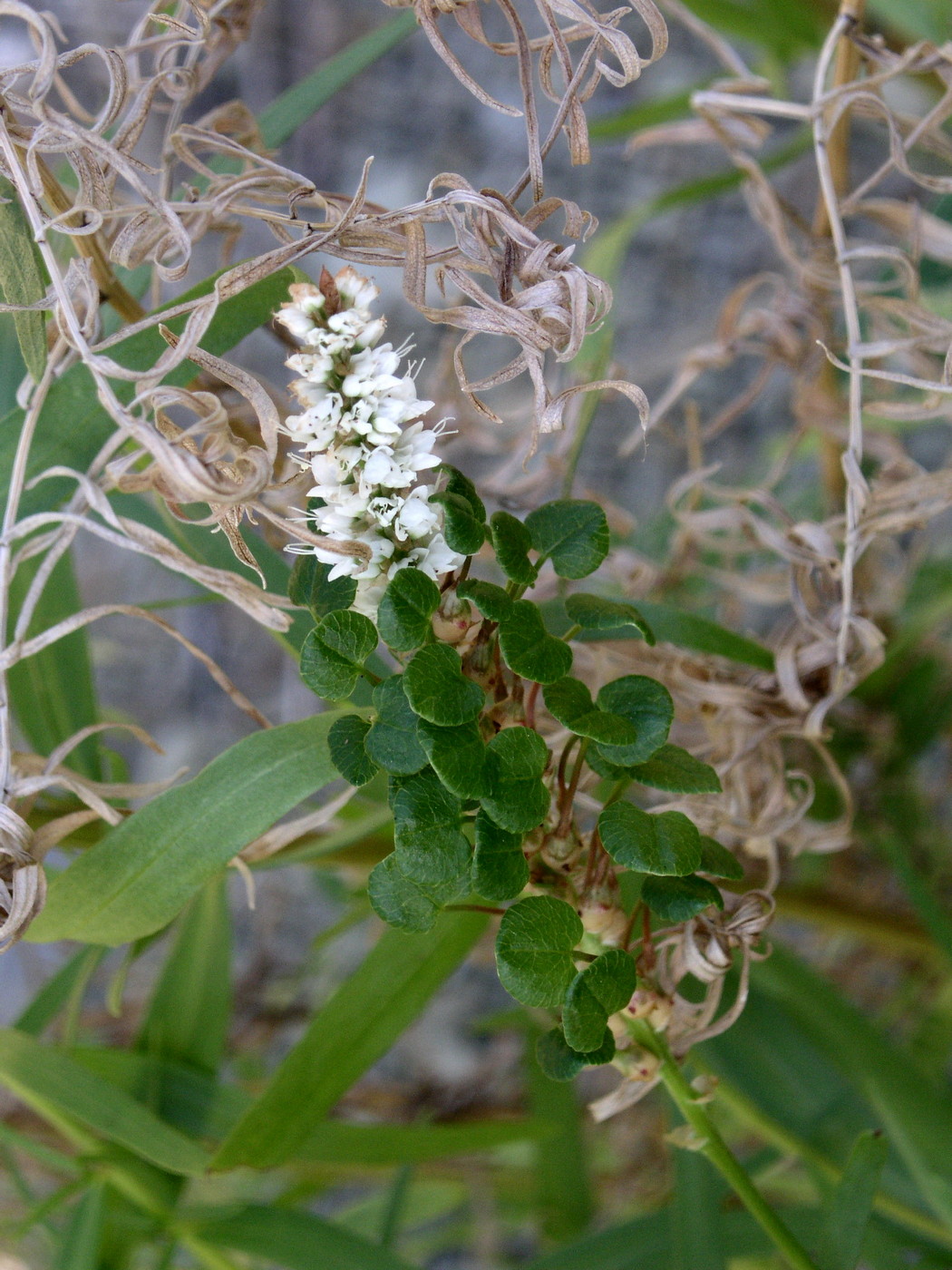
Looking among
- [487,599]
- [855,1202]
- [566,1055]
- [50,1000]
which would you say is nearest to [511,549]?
[487,599]

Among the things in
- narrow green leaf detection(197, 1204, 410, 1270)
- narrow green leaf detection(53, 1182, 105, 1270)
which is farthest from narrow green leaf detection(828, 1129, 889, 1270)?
narrow green leaf detection(53, 1182, 105, 1270)

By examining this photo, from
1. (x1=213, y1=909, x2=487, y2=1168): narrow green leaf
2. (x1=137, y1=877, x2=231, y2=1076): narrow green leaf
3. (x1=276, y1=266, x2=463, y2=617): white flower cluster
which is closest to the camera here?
(x1=276, y1=266, x2=463, y2=617): white flower cluster

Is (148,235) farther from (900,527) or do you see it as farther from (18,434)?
(900,527)

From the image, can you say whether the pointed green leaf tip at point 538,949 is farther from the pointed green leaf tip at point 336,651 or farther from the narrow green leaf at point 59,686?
the narrow green leaf at point 59,686

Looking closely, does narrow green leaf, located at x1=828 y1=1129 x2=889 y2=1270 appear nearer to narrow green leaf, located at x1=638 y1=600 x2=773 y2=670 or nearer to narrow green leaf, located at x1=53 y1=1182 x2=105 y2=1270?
narrow green leaf, located at x1=638 y1=600 x2=773 y2=670

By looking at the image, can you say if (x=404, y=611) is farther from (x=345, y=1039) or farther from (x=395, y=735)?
(x=345, y=1039)

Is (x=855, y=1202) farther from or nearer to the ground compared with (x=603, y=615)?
nearer to the ground
